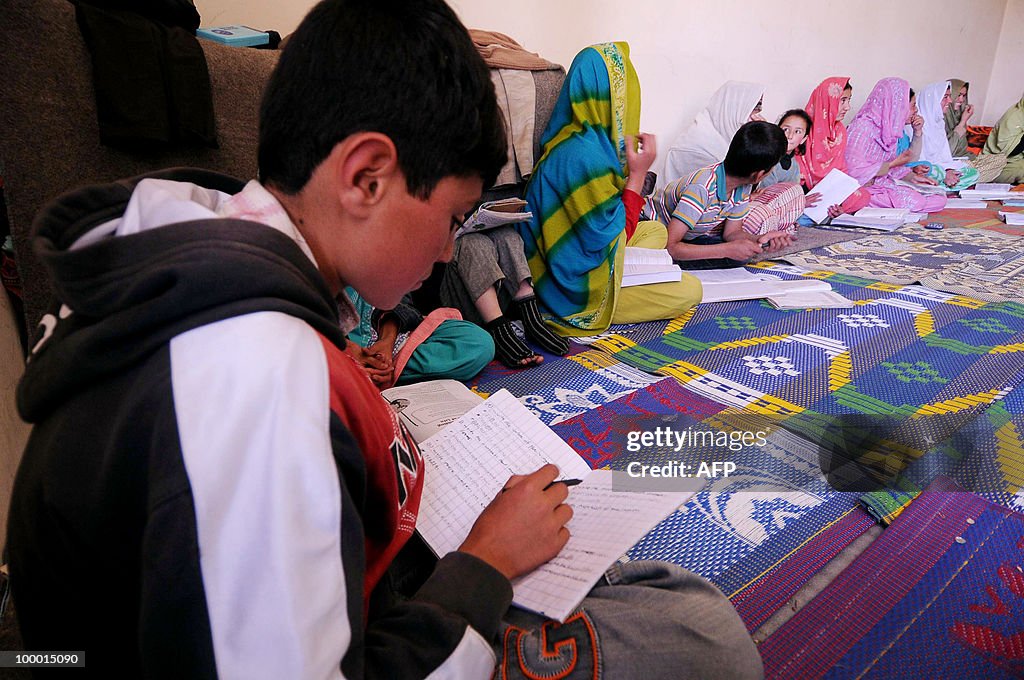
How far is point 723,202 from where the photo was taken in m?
2.63

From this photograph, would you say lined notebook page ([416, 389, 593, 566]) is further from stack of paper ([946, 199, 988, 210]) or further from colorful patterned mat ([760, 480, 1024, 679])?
stack of paper ([946, 199, 988, 210])

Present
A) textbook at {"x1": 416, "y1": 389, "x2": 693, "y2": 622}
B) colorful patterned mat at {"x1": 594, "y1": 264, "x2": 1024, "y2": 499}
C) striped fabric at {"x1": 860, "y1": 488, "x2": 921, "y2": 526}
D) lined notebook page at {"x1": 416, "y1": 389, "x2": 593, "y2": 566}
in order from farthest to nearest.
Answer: colorful patterned mat at {"x1": 594, "y1": 264, "x2": 1024, "y2": 499} → striped fabric at {"x1": 860, "y1": 488, "x2": 921, "y2": 526} → lined notebook page at {"x1": 416, "y1": 389, "x2": 593, "y2": 566} → textbook at {"x1": 416, "y1": 389, "x2": 693, "y2": 622}

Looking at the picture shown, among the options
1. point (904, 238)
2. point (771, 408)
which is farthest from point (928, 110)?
point (771, 408)

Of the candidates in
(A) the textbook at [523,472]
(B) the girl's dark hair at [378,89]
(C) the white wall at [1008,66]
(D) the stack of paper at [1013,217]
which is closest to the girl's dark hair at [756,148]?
(D) the stack of paper at [1013,217]

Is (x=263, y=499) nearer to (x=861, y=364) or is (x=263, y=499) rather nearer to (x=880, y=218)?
(x=861, y=364)

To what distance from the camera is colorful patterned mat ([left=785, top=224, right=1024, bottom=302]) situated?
2396mm

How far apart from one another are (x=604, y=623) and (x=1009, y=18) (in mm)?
8184

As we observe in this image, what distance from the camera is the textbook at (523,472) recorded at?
24.7 inches

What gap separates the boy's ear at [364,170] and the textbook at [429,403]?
27.2 inches

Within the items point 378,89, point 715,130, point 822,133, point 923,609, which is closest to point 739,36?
point 715,130

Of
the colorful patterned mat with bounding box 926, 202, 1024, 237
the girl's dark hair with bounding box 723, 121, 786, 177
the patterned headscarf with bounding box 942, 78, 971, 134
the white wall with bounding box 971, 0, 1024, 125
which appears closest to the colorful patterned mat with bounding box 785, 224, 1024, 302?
the colorful patterned mat with bounding box 926, 202, 1024, 237

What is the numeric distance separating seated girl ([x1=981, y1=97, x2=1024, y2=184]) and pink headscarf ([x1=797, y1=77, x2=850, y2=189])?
2.16m

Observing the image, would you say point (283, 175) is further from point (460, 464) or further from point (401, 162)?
point (460, 464)

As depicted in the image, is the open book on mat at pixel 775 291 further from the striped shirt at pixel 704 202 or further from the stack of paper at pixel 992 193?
the stack of paper at pixel 992 193
